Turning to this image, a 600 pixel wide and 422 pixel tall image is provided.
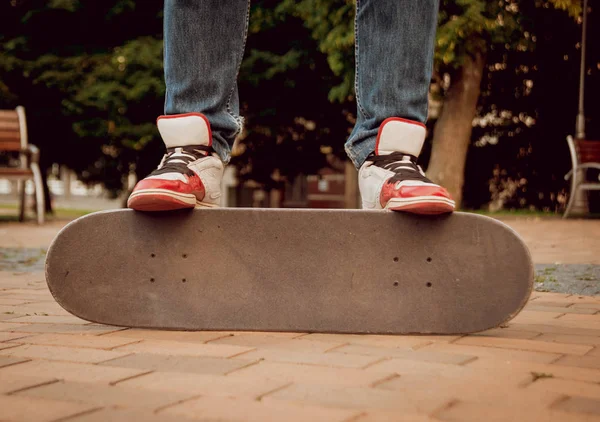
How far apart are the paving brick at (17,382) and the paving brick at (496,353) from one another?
85 centimetres

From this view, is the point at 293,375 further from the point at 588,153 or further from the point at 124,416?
the point at 588,153

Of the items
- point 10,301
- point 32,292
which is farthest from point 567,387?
point 32,292

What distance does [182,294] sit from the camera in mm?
2127

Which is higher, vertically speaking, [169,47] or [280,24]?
[280,24]

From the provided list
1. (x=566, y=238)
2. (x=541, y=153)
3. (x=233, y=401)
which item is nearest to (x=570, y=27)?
(x=541, y=153)

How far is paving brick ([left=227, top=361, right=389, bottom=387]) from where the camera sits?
5.16 ft

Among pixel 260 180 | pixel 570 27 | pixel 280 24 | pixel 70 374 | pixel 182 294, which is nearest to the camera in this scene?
pixel 70 374

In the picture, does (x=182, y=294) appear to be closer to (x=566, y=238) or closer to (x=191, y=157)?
(x=191, y=157)

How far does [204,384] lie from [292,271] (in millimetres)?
620

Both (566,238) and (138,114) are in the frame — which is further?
(138,114)

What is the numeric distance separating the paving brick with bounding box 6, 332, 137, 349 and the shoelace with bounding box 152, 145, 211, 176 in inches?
17.2

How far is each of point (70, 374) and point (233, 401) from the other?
388 mm

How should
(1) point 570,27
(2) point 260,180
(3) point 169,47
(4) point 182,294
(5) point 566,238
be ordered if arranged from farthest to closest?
(2) point 260,180
(1) point 570,27
(5) point 566,238
(3) point 169,47
(4) point 182,294

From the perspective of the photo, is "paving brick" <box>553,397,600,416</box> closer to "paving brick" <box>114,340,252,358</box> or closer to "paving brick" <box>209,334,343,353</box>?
"paving brick" <box>209,334,343,353</box>
